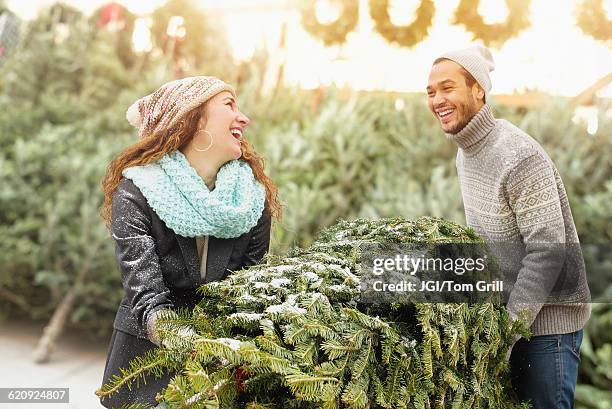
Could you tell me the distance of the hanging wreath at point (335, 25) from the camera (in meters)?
4.42

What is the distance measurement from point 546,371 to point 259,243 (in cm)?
77

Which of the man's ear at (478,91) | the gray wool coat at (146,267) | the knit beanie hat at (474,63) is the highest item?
the knit beanie hat at (474,63)

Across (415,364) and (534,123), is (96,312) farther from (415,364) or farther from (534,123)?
(415,364)

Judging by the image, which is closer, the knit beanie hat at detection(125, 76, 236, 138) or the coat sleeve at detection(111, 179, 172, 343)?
the coat sleeve at detection(111, 179, 172, 343)

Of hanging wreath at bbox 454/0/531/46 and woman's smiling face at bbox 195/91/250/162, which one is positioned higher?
hanging wreath at bbox 454/0/531/46

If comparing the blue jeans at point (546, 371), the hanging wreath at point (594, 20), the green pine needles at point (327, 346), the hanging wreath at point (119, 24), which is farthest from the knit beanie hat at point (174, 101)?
the hanging wreath at point (119, 24)

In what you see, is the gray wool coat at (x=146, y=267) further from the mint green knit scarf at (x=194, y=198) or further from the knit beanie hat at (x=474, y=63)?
the knit beanie hat at (x=474, y=63)

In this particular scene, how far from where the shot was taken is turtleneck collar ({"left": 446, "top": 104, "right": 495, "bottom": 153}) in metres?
1.62

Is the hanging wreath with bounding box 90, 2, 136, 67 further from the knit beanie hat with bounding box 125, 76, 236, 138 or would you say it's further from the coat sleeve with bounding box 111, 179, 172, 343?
the coat sleeve with bounding box 111, 179, 172, 343

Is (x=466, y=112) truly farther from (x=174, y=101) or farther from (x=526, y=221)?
(x=174, y=101)

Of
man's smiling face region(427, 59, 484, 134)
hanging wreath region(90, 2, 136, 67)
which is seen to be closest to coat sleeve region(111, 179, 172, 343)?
man's smiling face region(427, 59, 484, 134)

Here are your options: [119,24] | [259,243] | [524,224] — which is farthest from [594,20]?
[119,24]

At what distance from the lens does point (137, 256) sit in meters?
1.58

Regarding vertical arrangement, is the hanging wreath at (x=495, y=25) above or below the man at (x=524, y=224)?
above
